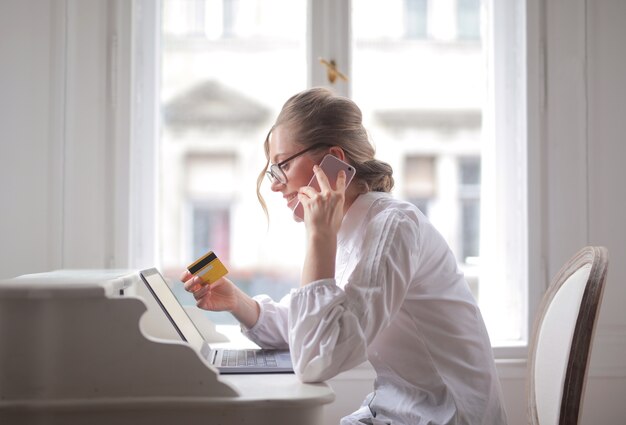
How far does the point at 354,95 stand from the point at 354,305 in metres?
1.31

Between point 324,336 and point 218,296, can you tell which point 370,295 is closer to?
point 324,336

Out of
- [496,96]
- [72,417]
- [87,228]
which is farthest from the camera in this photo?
[496,96]

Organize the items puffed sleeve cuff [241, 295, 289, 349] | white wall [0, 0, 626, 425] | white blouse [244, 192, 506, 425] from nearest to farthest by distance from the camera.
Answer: white blouse [244, 192, 506, 425] → puffed sleeve cuff [241, 295, 289, 349] → white wall [0, 0, 626, 425]

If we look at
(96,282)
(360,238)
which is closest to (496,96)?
(360,238)

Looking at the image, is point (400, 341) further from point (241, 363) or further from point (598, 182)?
point (598, 182)

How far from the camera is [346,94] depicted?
2.22m

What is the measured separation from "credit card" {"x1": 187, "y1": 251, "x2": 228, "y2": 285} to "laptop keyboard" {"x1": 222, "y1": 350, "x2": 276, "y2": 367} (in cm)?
17

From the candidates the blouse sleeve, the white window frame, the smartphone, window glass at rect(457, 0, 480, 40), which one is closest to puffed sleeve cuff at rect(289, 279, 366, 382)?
the blouse sleeve

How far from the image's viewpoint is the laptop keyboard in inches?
51.3

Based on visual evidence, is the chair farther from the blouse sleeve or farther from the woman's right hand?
the woman's right hand

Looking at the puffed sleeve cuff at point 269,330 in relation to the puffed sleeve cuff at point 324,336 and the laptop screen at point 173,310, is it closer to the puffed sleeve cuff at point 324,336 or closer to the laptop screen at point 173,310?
the laptop screen at point 173,310

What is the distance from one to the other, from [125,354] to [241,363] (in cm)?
33

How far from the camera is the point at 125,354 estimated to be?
1.02 meters

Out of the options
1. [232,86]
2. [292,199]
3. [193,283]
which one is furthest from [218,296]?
[232,86]
